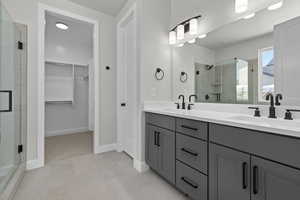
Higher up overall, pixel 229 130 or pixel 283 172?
pixel 229 130

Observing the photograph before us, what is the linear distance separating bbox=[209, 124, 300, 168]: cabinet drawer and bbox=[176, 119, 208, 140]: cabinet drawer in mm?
99

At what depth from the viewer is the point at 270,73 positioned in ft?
4.19

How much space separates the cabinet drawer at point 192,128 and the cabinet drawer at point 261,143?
99 mm

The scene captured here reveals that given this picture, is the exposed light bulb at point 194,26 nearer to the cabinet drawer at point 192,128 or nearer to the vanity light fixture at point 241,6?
the vanity light fixture at point 241,6

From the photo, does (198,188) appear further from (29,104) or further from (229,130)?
(29,104)

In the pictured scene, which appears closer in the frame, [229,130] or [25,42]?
[229,130]

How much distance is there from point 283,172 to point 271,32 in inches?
45.9

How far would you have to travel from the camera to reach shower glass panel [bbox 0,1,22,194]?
61.9 inches

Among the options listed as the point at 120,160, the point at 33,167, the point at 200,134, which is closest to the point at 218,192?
the point at 200,134

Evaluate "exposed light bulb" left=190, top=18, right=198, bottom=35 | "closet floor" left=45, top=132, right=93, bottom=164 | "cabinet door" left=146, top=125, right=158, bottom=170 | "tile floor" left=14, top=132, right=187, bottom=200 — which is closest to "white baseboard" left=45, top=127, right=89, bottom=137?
"closet floor" left=45, top=132, right=93, bottom=164

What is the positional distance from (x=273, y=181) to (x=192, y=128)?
0.60 metres

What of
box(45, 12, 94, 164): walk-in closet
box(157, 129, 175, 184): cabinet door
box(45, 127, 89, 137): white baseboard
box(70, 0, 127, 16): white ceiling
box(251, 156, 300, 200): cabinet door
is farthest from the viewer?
box(45, 127, 89, 137): white baseboard

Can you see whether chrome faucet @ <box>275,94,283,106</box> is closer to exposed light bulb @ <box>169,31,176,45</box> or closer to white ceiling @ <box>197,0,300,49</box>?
white ceiling @ <box>197,0,300,49</box>

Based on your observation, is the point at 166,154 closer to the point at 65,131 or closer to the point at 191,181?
the point at 191,181
